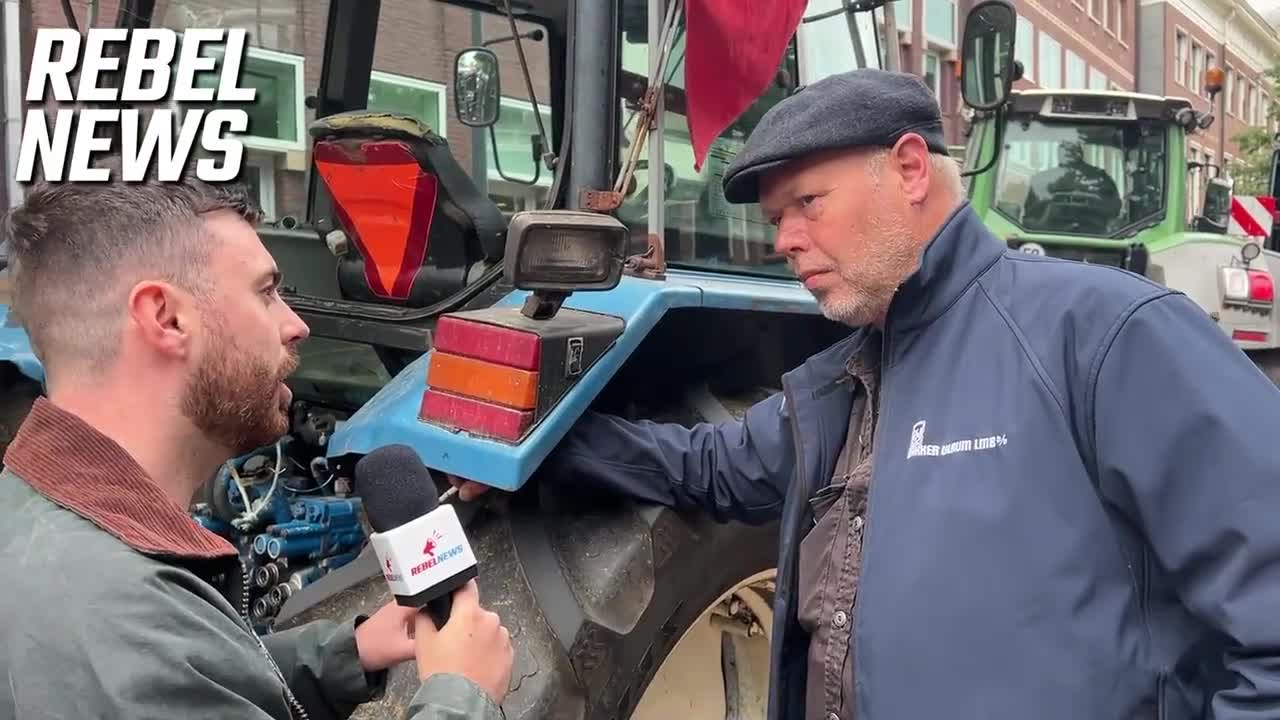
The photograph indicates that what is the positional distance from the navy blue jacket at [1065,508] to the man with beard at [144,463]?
2.07ft

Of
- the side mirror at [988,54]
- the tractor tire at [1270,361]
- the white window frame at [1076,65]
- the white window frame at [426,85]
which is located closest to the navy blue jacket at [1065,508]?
the side mirror at [988,54]

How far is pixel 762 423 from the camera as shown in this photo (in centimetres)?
229

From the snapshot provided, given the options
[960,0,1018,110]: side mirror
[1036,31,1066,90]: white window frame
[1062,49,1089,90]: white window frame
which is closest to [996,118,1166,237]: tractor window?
[960,0,1018,110]: side mirror

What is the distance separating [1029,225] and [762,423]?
23.9ft

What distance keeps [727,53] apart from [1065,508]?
1.22 m

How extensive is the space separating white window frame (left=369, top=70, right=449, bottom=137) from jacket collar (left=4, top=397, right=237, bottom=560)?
7.65 ft

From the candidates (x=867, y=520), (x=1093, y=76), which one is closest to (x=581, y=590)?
(x=867, y=520)

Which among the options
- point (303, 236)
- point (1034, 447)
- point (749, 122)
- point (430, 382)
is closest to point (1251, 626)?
point (1034, 447)

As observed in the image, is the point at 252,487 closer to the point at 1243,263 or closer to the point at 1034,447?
the point at 1034,447

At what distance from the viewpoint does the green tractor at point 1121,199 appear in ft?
26.5

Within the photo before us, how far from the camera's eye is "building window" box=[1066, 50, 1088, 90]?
86.2 feet

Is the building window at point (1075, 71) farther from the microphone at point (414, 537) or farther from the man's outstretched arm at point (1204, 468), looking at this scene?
the microphone at point (414, 537)

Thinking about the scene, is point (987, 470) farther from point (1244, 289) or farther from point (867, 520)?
point (1244, 289)

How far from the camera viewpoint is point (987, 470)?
1673mm
